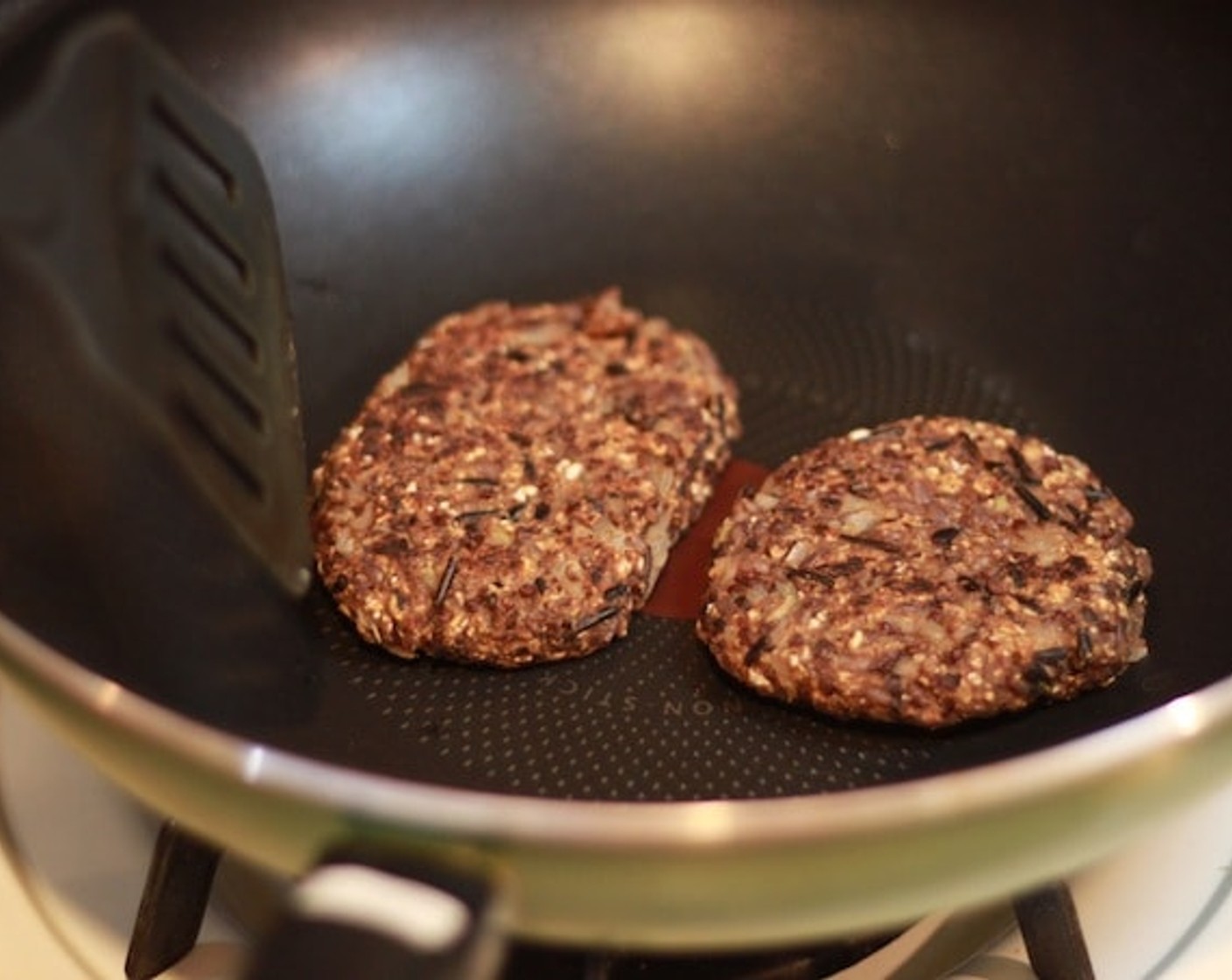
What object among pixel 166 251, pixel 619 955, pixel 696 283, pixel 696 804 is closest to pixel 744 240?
pixel 696 283

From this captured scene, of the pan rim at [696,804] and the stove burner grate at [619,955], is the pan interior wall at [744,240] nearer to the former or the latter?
the stove burner grate at [619,955]

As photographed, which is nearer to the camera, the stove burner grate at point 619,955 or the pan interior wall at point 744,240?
the stove burner grate at point 619,955

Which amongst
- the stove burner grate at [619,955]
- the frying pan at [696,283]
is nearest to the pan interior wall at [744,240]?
the frying pan at [696,283]

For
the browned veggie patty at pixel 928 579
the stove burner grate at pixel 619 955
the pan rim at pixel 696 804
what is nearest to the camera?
the pan rim at pixel 696 804

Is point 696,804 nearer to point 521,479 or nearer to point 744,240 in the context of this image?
point 521,479

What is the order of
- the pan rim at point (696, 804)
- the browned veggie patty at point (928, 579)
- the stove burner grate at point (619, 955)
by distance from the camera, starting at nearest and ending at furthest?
1. the pan rim at point (696, 804)
2. the stove burner grate at point (619, 955)
3. the browned veggie patty at point (928, 579)

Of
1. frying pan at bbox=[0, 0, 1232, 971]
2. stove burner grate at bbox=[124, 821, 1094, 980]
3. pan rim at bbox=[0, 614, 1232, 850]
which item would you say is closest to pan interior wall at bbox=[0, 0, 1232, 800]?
frying pan at bbox=[0, 0, 1232, 971]
